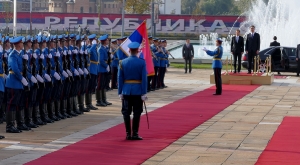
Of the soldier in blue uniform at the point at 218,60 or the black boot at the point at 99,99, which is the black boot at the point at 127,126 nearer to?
the black boot at the point at 99,99

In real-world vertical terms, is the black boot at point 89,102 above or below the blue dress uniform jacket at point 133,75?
below

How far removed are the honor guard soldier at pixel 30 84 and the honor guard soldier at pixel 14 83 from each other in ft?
1.33

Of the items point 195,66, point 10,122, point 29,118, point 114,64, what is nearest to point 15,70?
point 10,122

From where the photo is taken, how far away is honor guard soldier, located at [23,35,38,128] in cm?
1559

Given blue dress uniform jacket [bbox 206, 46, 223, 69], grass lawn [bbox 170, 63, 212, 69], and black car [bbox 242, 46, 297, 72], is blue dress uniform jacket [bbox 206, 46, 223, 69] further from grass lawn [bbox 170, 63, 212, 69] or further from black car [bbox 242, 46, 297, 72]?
grass lawn [bbox 170, 63, 212, 69]

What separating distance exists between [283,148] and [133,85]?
2901 millimetres

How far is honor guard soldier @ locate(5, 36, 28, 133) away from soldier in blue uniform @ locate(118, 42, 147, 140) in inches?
82.0

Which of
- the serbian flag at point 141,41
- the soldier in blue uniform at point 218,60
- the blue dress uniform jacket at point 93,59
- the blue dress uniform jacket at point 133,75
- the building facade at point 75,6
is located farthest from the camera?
the building facade at point 75,6

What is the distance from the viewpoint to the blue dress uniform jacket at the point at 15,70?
14969mm

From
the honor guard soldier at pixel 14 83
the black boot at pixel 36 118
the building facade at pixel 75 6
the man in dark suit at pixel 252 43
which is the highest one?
the building facade at pixel 75 6

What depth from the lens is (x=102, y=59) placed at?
20.5 m

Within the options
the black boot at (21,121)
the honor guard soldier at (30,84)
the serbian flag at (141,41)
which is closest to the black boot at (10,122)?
the black boot at (21,121)

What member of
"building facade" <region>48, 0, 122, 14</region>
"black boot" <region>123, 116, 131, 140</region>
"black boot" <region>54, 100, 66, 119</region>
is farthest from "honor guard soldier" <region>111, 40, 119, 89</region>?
"building facade" <region>48, 0, 122, 14</region>

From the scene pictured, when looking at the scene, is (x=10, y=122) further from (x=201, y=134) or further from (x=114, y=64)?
(x=114, y=64)
